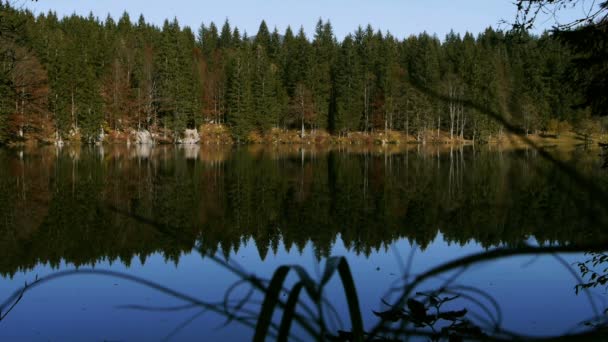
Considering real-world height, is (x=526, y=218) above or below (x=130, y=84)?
below

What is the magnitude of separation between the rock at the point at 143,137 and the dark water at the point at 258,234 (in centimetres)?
3160

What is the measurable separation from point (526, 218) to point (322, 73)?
6298 centimetres

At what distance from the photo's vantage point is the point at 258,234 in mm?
16078

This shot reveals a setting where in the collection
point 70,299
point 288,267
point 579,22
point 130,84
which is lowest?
point 70,299

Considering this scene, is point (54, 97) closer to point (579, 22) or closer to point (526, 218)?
point (526, 218)

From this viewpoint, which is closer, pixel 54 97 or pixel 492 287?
pixel 492 287

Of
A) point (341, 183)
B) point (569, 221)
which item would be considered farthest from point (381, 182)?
point (569, 221)

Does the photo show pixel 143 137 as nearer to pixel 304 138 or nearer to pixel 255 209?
pixel 304 138

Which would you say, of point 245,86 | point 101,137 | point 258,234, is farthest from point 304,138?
point 258,234

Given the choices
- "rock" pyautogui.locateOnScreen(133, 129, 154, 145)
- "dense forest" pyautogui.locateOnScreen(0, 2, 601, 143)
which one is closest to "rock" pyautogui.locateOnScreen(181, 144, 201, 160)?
"rock" pyautogui.locateOnScreen(133, 129, 154, 145)

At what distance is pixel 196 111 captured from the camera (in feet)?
225

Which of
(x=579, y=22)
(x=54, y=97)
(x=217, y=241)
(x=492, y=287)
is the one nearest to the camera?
(x=579, y=22)

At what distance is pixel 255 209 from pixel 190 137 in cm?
4902

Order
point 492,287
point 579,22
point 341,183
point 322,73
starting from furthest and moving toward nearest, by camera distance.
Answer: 1. point 322,73
2. point 341,183
3. point 492,287
4. point 579,22
